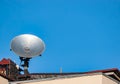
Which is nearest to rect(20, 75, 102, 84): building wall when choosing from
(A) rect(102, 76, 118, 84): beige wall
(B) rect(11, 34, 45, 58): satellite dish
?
(A) rect(102, 76, 118, 84): beige wall

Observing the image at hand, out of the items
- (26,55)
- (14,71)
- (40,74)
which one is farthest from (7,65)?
(26,55)

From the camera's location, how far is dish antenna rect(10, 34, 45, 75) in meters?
29.0

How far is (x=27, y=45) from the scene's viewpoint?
2909 centimetres

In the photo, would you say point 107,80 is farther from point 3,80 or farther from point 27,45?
point 27,45

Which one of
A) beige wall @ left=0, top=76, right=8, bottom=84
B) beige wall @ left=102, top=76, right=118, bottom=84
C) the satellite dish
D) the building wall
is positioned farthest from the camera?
the satellite dish

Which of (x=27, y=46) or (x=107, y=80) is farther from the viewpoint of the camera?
(x=27, y=46)

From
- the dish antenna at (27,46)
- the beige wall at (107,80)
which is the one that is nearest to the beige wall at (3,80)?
the dish antenna at (27,46)

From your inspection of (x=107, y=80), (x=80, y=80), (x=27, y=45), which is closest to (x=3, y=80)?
(x=80, y=80)

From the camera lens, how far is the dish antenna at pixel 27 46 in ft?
95.0

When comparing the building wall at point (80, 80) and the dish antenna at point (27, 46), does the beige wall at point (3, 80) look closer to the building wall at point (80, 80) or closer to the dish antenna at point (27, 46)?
the building wall at point (80, 80)

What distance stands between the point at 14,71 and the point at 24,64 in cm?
915

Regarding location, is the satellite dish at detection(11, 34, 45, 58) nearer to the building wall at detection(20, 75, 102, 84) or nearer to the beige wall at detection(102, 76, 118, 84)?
the building wall at detection(20, 75, 102, 84)

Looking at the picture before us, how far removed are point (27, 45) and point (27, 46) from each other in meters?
0.11

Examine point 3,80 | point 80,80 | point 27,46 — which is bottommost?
point 80,80
